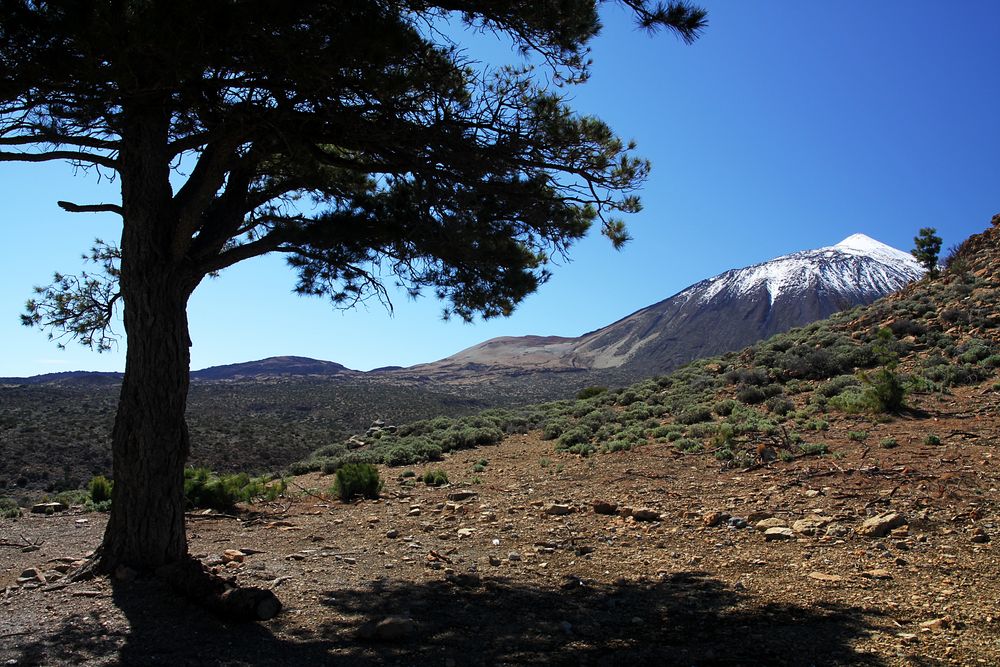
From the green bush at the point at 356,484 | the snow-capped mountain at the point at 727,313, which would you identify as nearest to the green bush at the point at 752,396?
the green bush at the point at 356,484

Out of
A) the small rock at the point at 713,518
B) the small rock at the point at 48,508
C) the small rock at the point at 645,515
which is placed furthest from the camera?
the small rock at the point at 48,508

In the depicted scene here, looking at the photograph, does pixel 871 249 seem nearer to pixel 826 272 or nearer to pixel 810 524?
pixel 826 272

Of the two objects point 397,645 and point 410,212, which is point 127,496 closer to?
point 397,645

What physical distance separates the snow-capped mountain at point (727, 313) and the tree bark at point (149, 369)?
84160 millimetres

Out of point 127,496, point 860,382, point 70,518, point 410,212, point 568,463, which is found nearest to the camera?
point 127,496

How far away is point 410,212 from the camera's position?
655cm

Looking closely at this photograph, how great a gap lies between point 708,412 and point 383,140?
10.7 m

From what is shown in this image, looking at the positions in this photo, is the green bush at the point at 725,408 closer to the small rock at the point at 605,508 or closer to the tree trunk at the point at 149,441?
the small rock at the point at 605,508

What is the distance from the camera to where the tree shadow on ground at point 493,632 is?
4.09m

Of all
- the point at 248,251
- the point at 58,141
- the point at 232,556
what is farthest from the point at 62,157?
the point at 232,556

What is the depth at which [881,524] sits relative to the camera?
6480mm

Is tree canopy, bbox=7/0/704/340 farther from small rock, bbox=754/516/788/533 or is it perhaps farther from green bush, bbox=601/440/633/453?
green bush, bbox=601/440/633/453

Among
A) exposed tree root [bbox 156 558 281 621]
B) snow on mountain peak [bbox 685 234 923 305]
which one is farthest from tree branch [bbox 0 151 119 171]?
snow on mountain peak [bbox 685 234 923 305]

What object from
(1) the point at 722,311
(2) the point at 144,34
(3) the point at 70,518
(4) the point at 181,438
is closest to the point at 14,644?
(4) the point at 181,438
